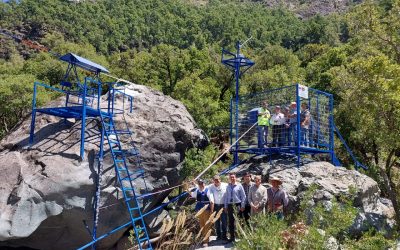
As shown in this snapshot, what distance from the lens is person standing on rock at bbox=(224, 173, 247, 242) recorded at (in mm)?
10203

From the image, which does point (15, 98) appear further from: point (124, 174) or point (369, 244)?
point (369, 244)

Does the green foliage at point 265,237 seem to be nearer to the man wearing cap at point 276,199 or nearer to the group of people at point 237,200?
the group of people at point 237,200

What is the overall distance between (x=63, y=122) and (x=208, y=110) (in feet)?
58.5

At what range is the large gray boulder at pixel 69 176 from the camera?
10516mm

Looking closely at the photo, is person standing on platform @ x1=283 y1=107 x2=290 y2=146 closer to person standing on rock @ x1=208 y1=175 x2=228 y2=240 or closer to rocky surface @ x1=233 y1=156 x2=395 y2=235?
rocky surface @ x1=233 y1=156 x2=395 y2=235

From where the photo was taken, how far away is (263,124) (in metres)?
13.1

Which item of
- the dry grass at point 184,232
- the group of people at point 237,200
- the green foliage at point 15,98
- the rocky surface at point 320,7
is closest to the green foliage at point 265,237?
the group of people at point 237,200

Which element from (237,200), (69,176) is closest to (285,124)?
(237,200)

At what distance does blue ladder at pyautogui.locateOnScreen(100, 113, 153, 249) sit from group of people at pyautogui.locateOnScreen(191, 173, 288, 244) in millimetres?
1712

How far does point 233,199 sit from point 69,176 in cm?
424

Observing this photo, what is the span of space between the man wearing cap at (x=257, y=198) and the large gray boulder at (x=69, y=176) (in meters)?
3.41

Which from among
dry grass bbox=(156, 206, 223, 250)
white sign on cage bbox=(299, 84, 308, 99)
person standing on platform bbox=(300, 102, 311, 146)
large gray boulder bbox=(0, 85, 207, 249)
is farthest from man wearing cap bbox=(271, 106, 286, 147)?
dry grass bbox=(156, 206, 223, 250)

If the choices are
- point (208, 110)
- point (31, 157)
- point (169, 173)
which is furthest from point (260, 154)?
point (208, 110)

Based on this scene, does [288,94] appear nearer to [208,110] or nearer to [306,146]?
[306,146]
